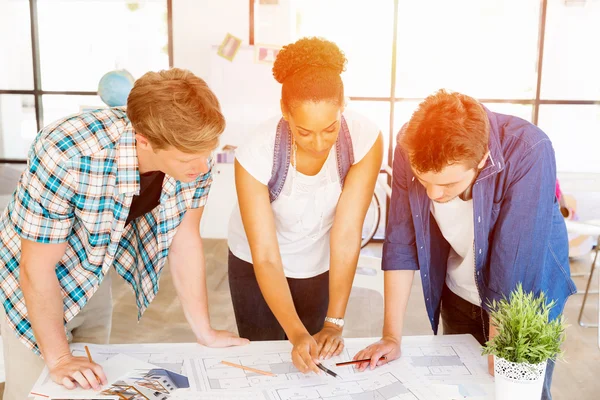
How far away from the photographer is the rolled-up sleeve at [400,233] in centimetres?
142

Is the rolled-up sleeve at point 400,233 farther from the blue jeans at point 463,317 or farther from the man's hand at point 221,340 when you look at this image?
the man's hand at point 221,340

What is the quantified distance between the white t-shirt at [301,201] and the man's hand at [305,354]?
345mm

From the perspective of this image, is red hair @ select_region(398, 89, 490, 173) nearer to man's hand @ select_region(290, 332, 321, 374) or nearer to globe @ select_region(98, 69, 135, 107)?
man's hand @ select_region(290, 332, 321, 374)

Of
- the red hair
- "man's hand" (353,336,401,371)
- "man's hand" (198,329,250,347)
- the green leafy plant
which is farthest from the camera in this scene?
"man's hand" (198,329,250,347)

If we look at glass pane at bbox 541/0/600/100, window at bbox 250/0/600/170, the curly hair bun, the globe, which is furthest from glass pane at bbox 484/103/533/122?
the curly hair bun

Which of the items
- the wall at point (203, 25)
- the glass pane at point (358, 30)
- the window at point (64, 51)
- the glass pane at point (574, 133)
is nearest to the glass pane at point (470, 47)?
the glass pane at point (358, 30)

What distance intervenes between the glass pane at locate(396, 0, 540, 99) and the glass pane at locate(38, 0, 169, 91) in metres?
1.99

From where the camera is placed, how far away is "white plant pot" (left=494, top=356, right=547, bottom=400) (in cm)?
97

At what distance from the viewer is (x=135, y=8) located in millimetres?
4641

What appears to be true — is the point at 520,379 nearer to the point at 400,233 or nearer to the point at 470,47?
the point at 400,233

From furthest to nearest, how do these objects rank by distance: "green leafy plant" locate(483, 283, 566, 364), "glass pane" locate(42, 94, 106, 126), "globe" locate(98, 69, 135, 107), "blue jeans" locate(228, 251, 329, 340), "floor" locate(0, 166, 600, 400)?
1. "glass pane" locate(42, 94, 106, 126)
2. "globe" locate(98, 69, 135, 107)
3. "floor" locate(0, 166, 600, 400)
4. "blue jeans" locate(228, 251, 329, 340)
5. "green leafy plant" locate(483, 283, 566, 364)

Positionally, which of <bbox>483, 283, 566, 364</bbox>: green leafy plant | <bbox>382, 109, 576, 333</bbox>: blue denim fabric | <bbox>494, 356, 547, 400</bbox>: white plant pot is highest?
<bbox>382, 109, 576, 333</bbox>: blue denim fabric

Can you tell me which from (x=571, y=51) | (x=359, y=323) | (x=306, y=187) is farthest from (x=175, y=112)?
(x=571, y=51)

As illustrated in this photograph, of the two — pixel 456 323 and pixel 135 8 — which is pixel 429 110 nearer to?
pixel 456 323
